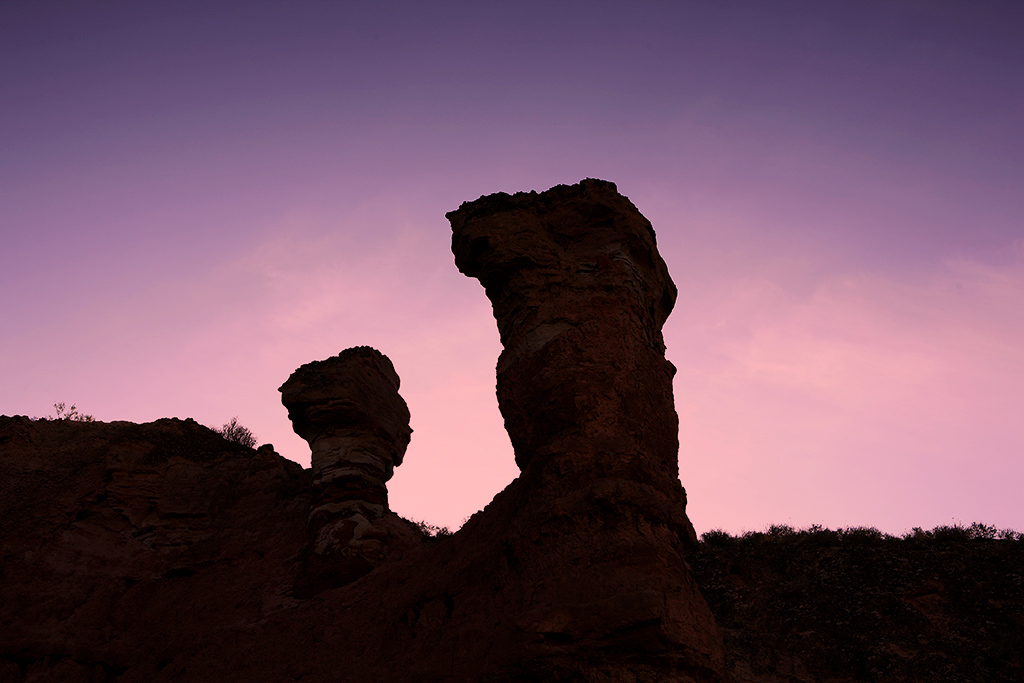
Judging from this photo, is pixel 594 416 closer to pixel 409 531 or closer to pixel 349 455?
pixel 409 531

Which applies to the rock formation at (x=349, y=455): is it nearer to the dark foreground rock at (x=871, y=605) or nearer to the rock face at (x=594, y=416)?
the rock face at (x=594, y=416)

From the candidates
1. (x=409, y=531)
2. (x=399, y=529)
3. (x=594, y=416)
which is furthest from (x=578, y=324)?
(x=409, y=531)

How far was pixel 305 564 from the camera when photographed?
11.1 m

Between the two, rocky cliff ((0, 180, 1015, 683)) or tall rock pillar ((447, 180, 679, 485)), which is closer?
rocky cliff ((0, 180, 1015, 683))

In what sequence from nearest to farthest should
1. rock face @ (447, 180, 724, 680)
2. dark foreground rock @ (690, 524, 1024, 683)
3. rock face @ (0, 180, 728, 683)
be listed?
rock face @ (447, 180, 724, 680), rock face @ (0, 180, 728, 683), dark foreground rock @ (690, 524, 1024, 683)

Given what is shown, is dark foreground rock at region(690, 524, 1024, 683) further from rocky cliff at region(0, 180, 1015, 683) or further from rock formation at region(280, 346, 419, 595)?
rock formation at region(280, 346, 419, 595)

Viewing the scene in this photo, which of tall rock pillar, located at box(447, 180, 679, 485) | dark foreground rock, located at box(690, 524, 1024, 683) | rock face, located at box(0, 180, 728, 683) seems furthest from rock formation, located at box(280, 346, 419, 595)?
dark foreground rock, located at box(690, 524, 1024, 683)

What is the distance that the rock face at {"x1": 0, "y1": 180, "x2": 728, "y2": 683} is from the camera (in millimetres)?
6391

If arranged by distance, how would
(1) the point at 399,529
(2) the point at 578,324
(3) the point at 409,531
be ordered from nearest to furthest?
(2) the point at 578,324 < (1) the point at 399,529 < (3) the point at 409,531

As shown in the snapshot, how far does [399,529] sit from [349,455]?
1.78 m

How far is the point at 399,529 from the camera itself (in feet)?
39.7

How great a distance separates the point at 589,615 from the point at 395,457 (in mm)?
8466

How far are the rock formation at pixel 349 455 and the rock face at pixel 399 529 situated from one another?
0.04 metres

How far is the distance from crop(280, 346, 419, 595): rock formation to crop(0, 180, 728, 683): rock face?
4 centimetres
